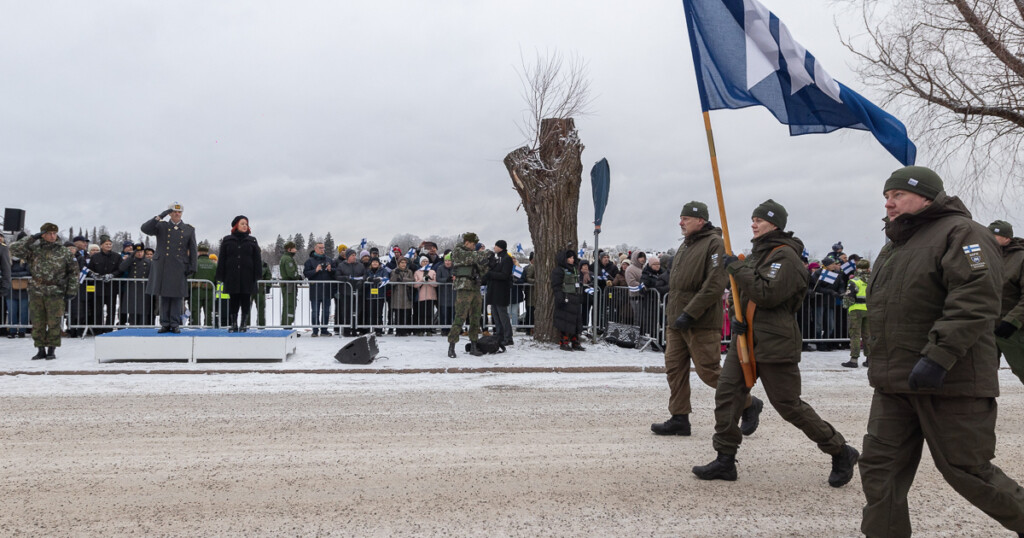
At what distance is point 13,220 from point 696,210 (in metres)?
16.1

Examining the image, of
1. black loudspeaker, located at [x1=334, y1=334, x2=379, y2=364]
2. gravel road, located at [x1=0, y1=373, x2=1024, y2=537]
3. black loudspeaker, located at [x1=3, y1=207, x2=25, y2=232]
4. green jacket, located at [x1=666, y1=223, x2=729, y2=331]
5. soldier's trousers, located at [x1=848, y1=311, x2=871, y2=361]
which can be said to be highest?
black loudspeaker, located at [x1=3, y1=207, x2=25, y2=232]

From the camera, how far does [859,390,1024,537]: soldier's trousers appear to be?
3113 mm

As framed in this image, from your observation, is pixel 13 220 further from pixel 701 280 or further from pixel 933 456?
pixel 933 456

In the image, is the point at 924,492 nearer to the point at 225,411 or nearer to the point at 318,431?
the point at 318,431

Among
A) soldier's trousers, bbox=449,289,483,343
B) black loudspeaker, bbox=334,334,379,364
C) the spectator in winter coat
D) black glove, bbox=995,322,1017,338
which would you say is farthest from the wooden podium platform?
black glove, bbox=995,322,1017,338

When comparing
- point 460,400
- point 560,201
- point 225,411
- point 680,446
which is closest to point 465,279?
point 560,201

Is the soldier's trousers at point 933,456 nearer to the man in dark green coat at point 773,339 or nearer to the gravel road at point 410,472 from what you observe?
the gravel road at point 410,472

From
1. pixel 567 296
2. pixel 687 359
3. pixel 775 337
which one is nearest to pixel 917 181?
pixel 775 337

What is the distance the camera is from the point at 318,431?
19.4 feet

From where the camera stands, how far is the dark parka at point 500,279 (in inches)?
452

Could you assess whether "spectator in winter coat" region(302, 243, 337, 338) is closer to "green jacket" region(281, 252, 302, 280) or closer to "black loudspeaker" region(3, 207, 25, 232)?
"green jacket" region(281, 252, 302, 280)

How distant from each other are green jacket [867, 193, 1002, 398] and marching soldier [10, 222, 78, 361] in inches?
424

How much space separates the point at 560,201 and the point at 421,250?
4.24m

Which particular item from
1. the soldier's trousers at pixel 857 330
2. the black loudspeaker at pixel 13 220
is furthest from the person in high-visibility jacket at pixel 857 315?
the black loudspeaker at pixel 13 220
